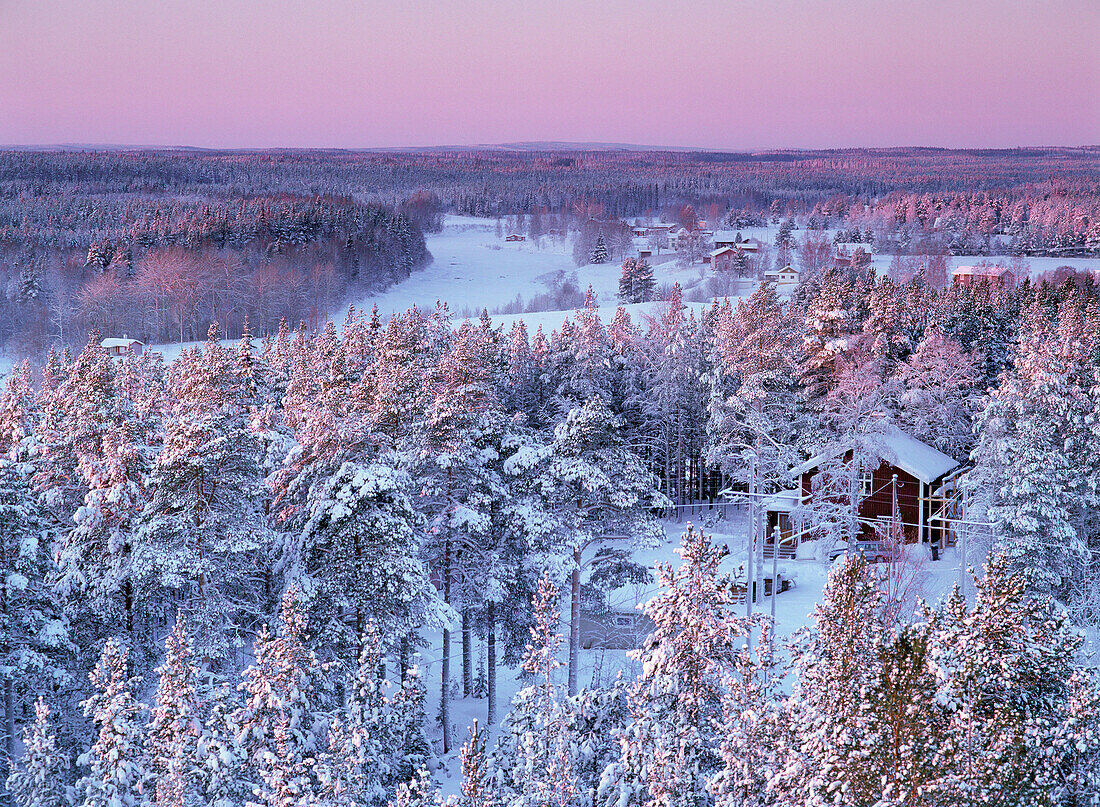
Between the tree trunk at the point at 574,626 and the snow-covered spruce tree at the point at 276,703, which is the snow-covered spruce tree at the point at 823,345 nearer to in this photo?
the tree trunk at the point at 574,626

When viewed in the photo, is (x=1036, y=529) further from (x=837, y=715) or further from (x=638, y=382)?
(x=638, y=382)

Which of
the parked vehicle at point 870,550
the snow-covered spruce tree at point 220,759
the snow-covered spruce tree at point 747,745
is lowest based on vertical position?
the parked vehicle at point 870,550

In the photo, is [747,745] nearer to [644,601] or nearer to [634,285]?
[644,601]

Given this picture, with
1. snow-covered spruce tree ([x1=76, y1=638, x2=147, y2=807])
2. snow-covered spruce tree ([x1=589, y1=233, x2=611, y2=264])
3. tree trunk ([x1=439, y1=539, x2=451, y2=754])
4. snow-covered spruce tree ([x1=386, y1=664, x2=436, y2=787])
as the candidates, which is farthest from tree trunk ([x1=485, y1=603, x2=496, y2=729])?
snow-covered spruce tree ([x1=589, y1=233, x2=611, y2=264])

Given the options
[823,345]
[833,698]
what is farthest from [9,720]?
[823,345]

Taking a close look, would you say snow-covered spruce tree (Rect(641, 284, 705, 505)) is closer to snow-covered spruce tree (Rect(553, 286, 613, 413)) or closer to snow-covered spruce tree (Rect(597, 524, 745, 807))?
snow-covered spruce tree (Rect(553, 286, 613, 413))

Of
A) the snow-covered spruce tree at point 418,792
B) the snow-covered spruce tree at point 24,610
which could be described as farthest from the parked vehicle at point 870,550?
the snow-covered spruce tree at point 24,610
